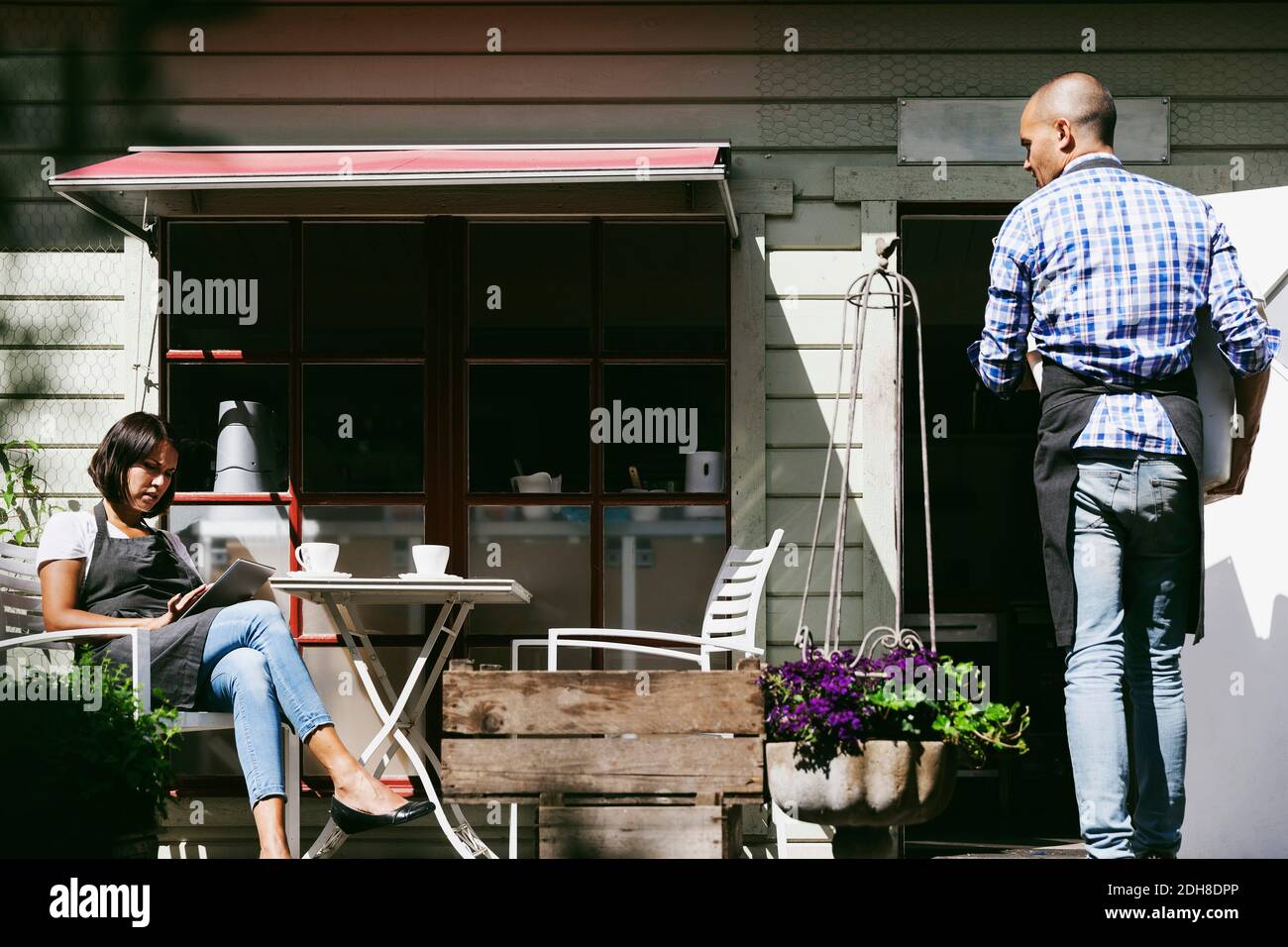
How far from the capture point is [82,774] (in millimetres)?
3320

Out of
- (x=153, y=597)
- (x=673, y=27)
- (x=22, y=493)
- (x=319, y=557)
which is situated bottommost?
(x=153, y=597)

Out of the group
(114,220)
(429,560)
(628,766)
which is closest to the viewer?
(628,766)

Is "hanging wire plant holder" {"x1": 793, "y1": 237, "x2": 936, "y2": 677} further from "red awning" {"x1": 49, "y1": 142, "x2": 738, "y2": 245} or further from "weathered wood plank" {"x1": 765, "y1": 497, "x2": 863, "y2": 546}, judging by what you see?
"red awning" {"x1": 49, "y1": 142, "x2": 738, "y2": 245}

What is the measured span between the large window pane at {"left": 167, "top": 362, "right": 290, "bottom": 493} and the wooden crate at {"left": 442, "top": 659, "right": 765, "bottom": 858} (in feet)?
6.36

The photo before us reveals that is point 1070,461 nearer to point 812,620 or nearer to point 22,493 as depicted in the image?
point 812,620

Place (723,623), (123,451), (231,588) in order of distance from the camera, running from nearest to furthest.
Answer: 1. (231,588)
2. (123,451)
3. (723,623)

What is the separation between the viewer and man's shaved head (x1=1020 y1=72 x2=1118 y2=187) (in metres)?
3.19

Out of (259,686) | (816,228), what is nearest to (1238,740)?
(816,228)

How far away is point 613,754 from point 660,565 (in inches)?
68.2

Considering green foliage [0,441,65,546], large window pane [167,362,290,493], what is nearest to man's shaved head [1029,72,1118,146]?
large window pane [167,362,290,493]

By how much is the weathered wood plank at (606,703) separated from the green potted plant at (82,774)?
0.76 meters

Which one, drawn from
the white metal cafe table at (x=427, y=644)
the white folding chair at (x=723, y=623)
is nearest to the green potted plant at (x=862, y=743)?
the white folding chair at (x=723, y=623)

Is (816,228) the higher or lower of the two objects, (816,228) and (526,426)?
the higher
